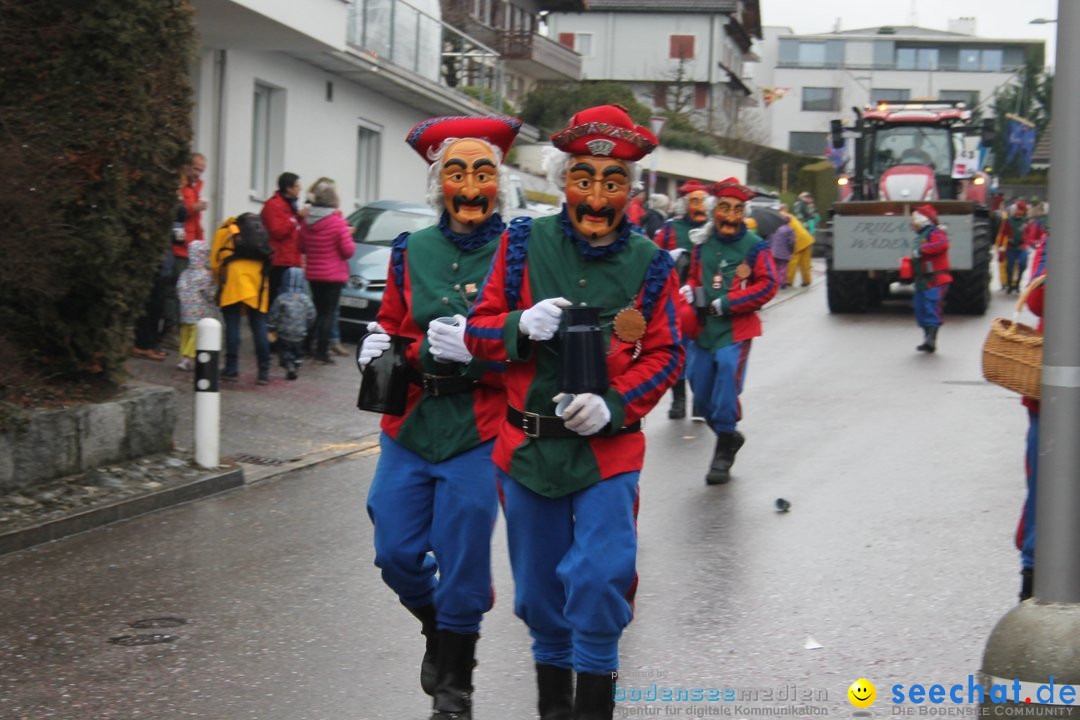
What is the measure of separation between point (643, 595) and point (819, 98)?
303ft

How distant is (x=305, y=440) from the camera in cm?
1184

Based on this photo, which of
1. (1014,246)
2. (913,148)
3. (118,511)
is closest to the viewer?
(118,511)

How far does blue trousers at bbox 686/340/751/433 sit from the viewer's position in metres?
9.99

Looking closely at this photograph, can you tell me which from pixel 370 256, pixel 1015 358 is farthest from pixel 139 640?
pixel 370 256

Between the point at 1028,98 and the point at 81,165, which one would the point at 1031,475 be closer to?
the point at 81,165

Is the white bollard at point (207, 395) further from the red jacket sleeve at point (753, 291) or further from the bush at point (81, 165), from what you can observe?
the red jacket sleeve at point (753, 291)

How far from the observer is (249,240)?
13547 mm

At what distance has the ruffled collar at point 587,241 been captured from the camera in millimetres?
4684

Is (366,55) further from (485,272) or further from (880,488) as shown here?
(485,272)

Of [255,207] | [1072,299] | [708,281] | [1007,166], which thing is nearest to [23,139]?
[708,281]

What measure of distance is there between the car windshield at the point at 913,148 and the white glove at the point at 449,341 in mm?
20942

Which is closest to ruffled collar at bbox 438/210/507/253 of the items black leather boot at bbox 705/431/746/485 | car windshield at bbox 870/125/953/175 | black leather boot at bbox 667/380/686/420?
black leather boot at bbox 705/431/746/485

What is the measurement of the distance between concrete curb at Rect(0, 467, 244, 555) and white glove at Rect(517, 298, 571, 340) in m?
4.62

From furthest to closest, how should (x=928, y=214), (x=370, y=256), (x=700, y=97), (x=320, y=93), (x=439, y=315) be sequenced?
1. (x=700, y=97)
2. (x=320, y=93)
3. (x=928, y=214)
4. (x=370, y=256)
5. (x=439, y=315)
